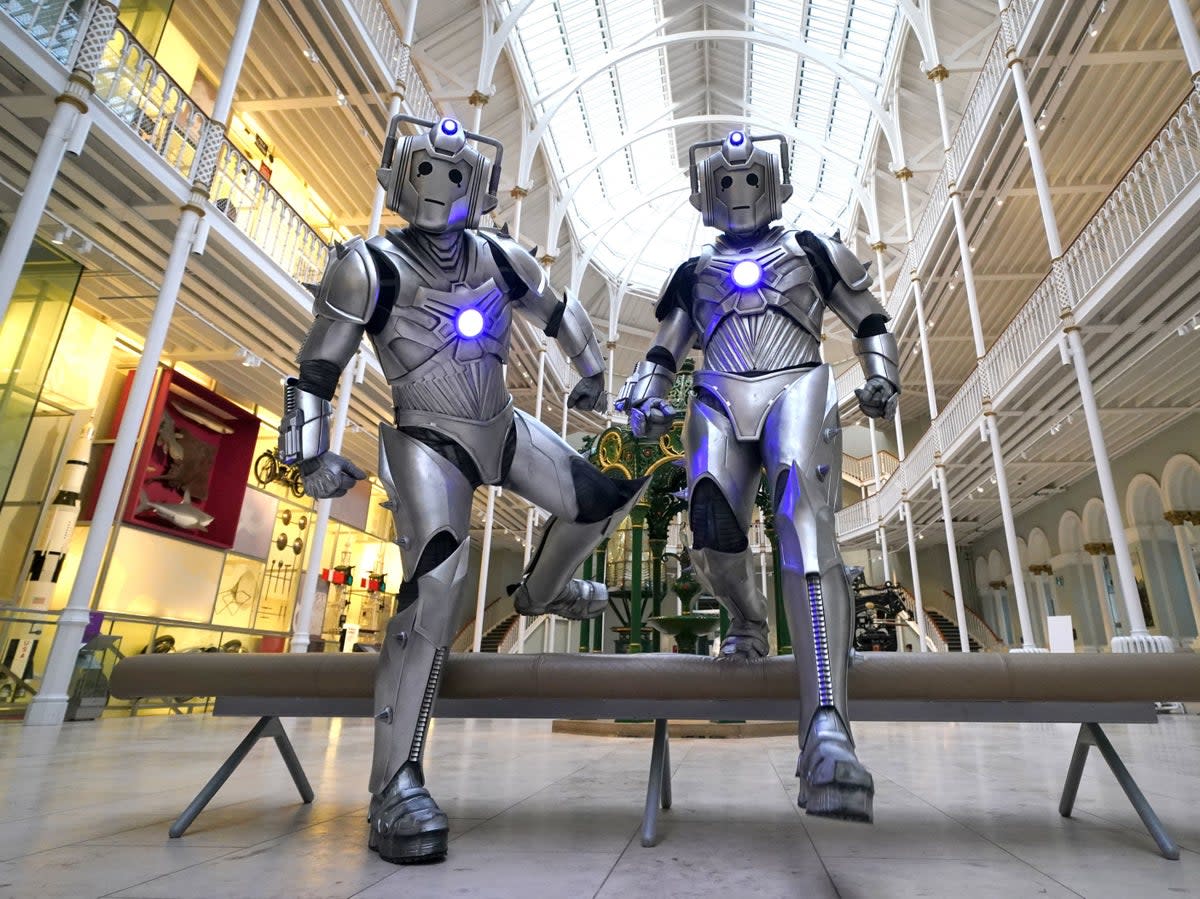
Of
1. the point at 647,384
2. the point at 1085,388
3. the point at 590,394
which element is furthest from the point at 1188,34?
the point at 590,394

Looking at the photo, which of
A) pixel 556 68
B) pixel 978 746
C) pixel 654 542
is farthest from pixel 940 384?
pixel 978 746

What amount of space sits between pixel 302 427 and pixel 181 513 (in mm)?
11228

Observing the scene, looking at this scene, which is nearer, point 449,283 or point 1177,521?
point 449,283

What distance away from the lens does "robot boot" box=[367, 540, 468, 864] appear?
67.6 inches

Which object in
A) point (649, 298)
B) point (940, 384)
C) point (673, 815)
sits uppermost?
point (649, 298)

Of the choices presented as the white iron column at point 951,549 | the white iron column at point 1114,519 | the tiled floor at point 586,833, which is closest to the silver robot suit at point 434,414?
the tiled floor at point 586,833

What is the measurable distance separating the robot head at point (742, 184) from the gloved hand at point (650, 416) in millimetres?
712

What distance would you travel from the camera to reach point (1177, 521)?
13180 millimetres

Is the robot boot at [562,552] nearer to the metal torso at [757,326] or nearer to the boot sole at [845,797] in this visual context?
the metal torso at [757,326]

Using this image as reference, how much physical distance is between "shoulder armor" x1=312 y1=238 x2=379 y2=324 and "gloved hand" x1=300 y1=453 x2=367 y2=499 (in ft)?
A: 1.51

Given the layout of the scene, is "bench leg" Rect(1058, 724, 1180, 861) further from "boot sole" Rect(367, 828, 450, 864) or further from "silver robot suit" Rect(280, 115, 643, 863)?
"boot sole" Rect(367, 828, 450, 864)

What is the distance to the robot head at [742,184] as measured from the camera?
2.60 meters

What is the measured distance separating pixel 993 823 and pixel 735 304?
1.94m

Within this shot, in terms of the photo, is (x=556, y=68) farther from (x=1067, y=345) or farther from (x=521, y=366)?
(x=1067, y=345)
